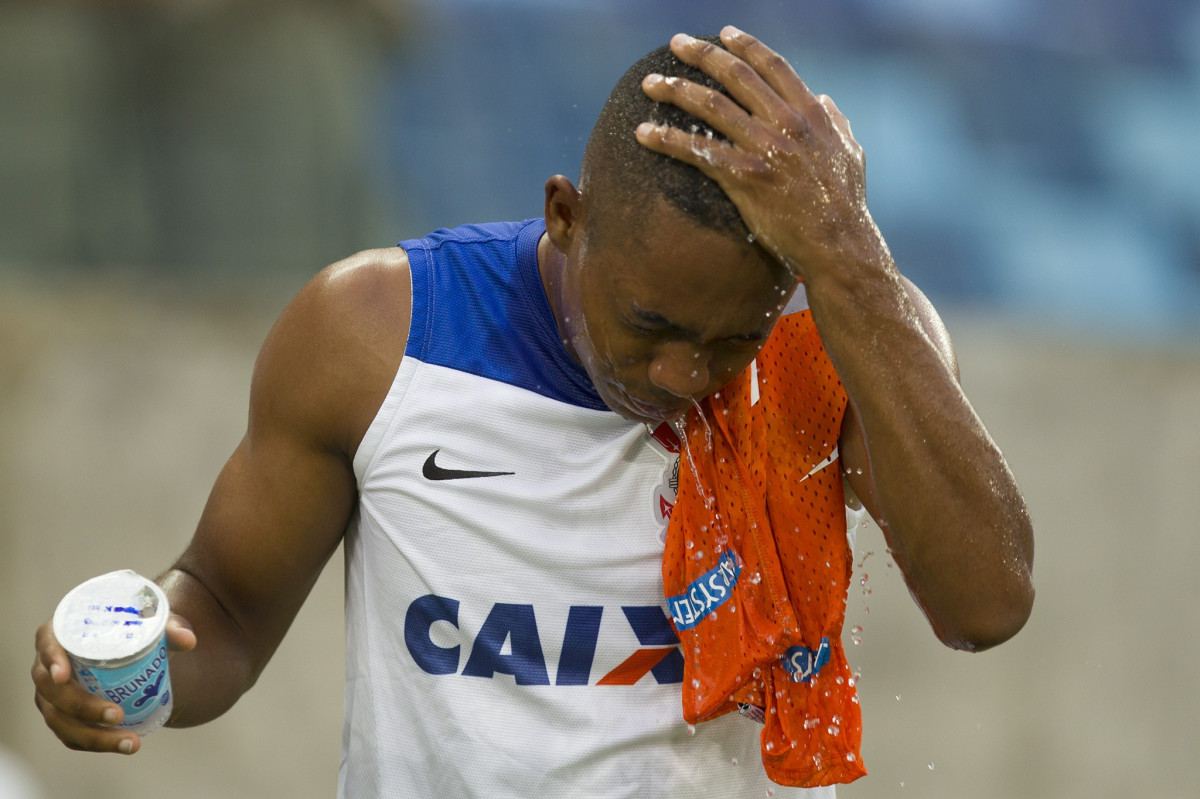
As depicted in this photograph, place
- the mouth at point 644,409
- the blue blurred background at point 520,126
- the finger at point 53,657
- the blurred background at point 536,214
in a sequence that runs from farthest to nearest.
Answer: the blue blurred background at point 520,126
the blurred background at point 536,214
the mouth at point 644,409
the finger at point 53,657

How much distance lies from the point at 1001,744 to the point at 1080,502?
91 centimetres

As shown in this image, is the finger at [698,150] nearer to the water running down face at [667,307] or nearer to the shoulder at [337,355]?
the water running down face at [667,307]

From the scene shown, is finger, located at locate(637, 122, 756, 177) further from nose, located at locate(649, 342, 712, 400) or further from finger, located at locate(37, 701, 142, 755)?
finger, located at locate(37, 701, 142, 755)

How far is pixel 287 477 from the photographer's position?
187cm

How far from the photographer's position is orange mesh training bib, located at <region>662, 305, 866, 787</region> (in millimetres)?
1782

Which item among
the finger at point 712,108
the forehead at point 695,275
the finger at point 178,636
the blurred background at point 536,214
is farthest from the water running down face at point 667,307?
the blurred background at point 536,214

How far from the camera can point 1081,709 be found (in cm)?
445

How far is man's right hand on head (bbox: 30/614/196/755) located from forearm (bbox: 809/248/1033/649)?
90 cm

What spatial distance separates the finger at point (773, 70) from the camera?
1604mm

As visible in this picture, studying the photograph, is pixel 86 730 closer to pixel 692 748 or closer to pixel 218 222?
pixel 692 748

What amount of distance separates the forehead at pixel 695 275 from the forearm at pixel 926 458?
7 cm

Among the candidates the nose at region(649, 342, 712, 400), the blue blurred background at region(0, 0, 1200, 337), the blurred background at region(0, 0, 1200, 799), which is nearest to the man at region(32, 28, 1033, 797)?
the nose at region(649, 342, 712, 400)

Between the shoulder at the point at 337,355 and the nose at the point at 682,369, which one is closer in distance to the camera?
the nose at the point at 682,369

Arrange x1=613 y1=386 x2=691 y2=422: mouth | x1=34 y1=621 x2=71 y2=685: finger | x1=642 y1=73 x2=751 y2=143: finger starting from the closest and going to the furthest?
x1=34 y1=621 x2=71 y2=685: finger, x1=642 y1=73 x2=751 y2=143: finger, x1=613 y1=386 x2=691 y2=422: mouth
